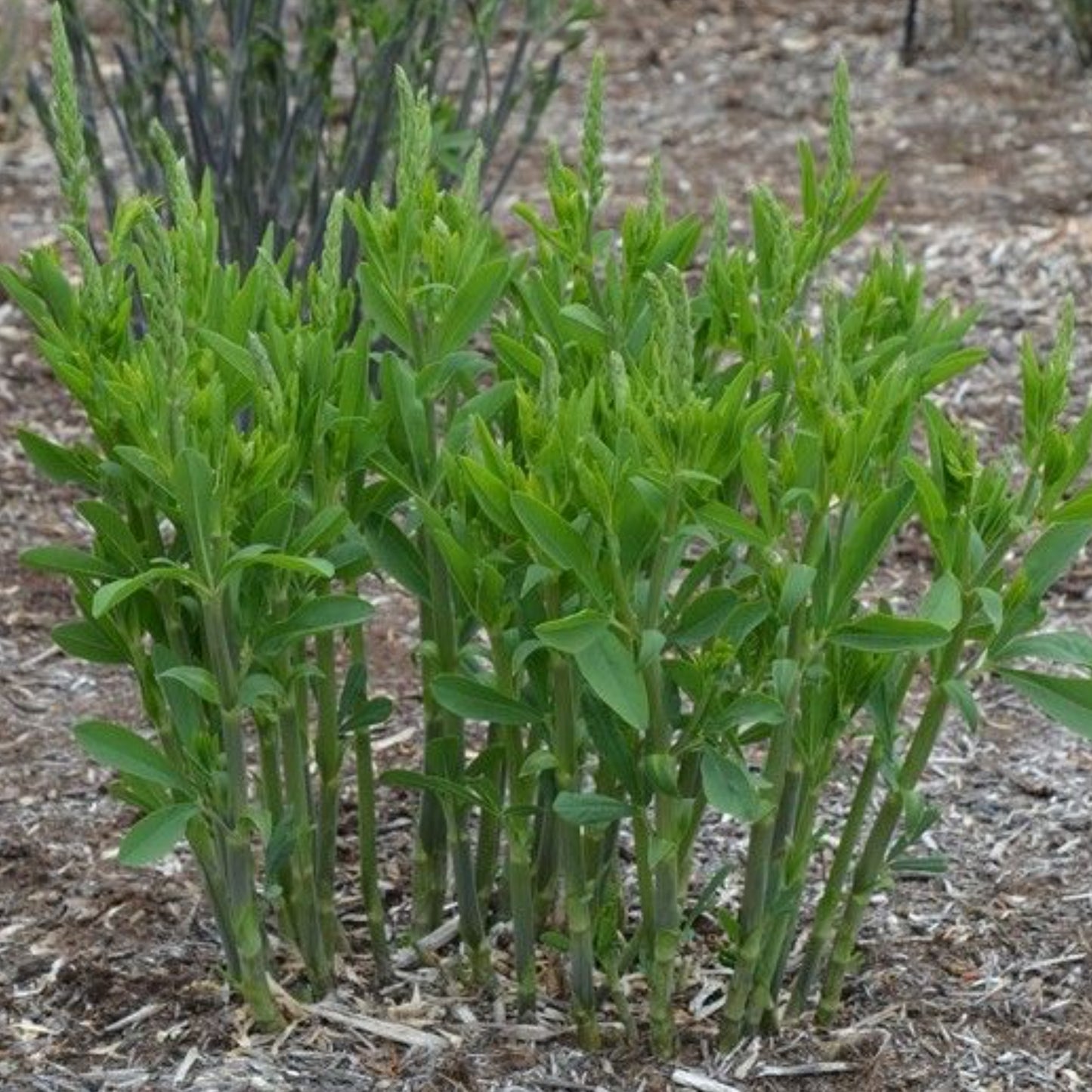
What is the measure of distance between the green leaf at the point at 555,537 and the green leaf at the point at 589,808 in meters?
0.26

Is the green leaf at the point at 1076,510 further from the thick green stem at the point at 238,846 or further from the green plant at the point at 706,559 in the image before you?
the thick green stem at the point at 238,846

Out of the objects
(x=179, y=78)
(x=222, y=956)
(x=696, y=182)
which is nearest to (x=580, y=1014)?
(x=222, y=956)

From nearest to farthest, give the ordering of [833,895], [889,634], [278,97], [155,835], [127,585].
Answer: [127,585] < [889,634] < [155,835] < [833,895] < [278,97]

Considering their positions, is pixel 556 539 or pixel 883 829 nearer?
pixel 556 539

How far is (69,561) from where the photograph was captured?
2.45 metres

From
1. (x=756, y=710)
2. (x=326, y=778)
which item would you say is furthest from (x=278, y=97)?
(x=756, y=710)

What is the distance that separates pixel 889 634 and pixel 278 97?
2.70 meters

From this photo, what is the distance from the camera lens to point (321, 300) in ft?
8.45

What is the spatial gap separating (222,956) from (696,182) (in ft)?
13.3

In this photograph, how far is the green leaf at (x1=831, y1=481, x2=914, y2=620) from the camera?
2.34 metres

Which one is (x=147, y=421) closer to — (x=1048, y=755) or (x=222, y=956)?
(x=222, y=956)

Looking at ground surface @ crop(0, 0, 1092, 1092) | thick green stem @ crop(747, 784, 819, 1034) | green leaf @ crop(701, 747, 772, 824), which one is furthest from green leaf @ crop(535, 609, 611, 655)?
ground surface @ crop(0, 0, 1092, 1092)

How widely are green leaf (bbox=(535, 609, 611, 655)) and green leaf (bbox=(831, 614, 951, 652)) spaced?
28 cm

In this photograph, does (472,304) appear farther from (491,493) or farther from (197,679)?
(197,679)
